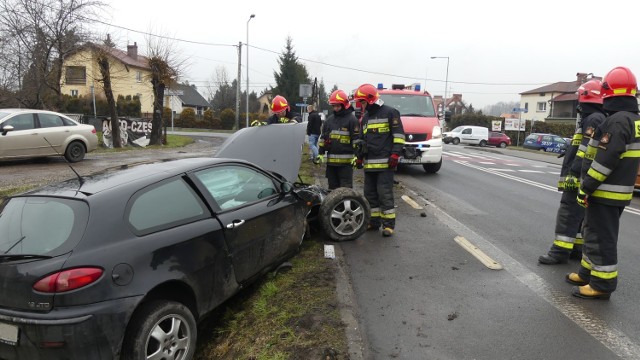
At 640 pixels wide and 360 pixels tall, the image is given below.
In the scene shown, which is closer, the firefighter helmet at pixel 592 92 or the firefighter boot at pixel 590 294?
the firefighter boot at pixel 590 294

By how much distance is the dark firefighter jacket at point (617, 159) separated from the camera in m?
3.95

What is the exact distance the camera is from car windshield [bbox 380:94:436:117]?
12875mm

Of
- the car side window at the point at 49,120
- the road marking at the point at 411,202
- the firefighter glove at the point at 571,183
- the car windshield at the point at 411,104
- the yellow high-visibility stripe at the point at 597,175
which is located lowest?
the road marking at the point at 411,202

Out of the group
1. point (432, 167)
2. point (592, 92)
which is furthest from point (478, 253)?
point (432, 167)

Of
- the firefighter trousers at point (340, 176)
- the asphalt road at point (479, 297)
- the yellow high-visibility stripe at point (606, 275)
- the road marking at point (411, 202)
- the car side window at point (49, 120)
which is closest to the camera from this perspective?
the asphalt road at point (479, 297)

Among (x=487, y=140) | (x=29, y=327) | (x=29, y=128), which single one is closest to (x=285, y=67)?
(x=487, y=140)

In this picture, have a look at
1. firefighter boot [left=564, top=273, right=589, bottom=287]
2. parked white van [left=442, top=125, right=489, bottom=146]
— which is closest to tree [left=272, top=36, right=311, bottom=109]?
parked white van [left=442, top=125, right=489, bottom=146]

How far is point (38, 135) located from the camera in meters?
12.3

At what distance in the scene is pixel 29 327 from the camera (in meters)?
2.54

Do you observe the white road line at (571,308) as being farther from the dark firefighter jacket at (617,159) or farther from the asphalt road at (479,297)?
the dark firefighter jacket at (617,159)

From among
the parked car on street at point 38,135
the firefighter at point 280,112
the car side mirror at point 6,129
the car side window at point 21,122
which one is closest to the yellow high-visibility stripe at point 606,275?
the firefighter at point 280,112

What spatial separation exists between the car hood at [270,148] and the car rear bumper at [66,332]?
344cm

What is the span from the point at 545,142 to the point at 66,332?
35.4 meters

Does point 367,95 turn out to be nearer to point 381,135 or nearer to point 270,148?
point 381,135
